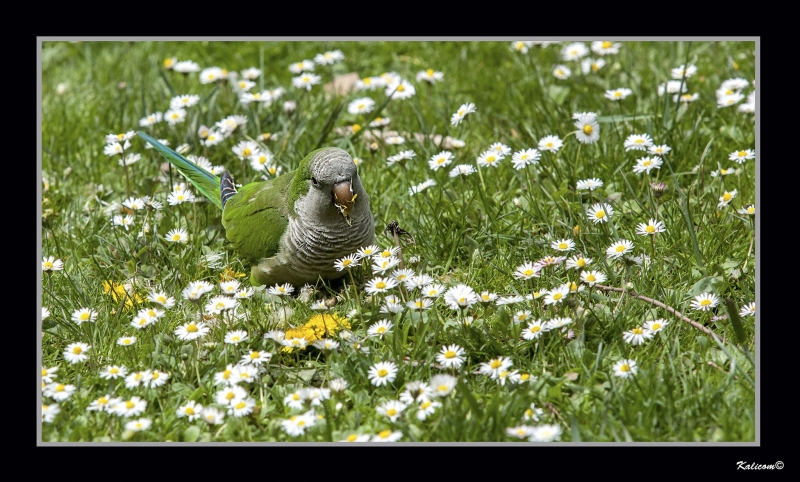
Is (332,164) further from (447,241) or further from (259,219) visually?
(447,241)

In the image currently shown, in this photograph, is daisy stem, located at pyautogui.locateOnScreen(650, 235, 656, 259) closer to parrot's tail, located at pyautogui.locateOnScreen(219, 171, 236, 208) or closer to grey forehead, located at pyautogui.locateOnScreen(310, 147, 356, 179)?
grey forehead, located at pyautogui.locateOnScreen(310, 147, 356, 179)

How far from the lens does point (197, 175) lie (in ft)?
14.3

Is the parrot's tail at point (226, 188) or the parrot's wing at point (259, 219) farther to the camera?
the parrot's tail at point (226, 188)

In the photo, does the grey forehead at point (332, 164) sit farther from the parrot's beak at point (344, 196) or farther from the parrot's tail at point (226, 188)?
the parrot's tail at point (226, 188)

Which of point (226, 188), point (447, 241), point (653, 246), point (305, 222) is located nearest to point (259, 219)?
point (305, 222)

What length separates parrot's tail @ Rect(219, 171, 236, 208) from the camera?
4148 millimetres

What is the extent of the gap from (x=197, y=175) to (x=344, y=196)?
1.25 meters

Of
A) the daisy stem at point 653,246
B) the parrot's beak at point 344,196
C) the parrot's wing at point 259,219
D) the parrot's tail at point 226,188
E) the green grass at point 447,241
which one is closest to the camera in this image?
the green grass at point 447,241

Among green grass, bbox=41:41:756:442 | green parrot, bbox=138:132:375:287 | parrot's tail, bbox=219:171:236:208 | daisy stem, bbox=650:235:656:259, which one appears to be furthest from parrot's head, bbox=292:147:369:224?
daisy stem, bbox=650:235:656:259

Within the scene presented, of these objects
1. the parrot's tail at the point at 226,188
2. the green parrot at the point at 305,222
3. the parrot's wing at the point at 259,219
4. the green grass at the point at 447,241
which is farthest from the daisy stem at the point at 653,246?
the parrot's tail at the point at 226,188

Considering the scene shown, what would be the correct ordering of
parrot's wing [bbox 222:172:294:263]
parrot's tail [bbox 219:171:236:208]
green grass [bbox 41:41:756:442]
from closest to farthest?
1. green grass [bbox 41:41:756:442]
2. parrot's wing [bbox 222:172:294:263]
3. parrot's tail [bbox 219:171:236:208]

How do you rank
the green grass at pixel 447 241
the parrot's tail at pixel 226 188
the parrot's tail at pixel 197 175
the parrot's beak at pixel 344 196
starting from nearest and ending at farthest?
the green grass at pixel 447 241 → the parrot's beak at pixel 344 196 → the parrot's tail at pixel 226 188 → the parrot's tail at pixel 197 175

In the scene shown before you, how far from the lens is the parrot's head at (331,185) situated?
11.2 ft

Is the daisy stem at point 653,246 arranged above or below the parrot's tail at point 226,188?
below
